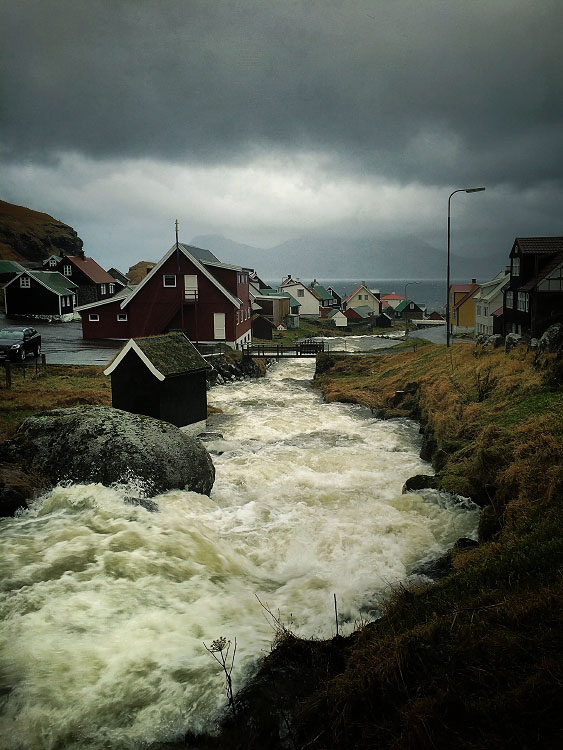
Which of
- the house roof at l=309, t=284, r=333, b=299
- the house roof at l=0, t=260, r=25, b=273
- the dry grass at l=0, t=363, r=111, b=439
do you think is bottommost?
the dry grass at l=0, t=363, r=111, b=439

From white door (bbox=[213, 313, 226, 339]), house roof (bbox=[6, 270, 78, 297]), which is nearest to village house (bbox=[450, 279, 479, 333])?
white door (bbox=[213, 313, 226, 339])

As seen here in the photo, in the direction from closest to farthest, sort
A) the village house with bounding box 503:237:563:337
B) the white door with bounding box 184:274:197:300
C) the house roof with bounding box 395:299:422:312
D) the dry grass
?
the dry grass < the village house with bounding box 503:237:563:337 < the white door with bounding box 184:274:197:300 < the house roof with bounding box 395:299:422:312

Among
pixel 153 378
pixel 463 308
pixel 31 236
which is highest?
pixel 31 236

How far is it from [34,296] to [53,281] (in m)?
3.31

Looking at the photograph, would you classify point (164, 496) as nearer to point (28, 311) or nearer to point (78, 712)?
point (78, 712)

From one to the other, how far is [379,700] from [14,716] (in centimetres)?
427

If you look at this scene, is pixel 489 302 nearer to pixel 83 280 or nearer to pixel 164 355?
pixel 164 355

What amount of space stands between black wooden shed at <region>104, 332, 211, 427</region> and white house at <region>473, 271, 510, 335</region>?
4481 centimetres

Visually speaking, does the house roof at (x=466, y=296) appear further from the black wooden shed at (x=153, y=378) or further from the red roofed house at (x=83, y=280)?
the black wooden shed at (x=153, y=378)

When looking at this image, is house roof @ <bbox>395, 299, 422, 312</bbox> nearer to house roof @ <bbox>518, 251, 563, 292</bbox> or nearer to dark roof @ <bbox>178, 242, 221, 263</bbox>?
dark roof @ <bbox>178, 242, 221, 263</bbox>

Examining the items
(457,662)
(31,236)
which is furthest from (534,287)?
(31,236)

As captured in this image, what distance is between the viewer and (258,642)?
7836mm

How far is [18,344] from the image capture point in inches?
1326

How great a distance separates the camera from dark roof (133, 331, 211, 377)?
20188mm
